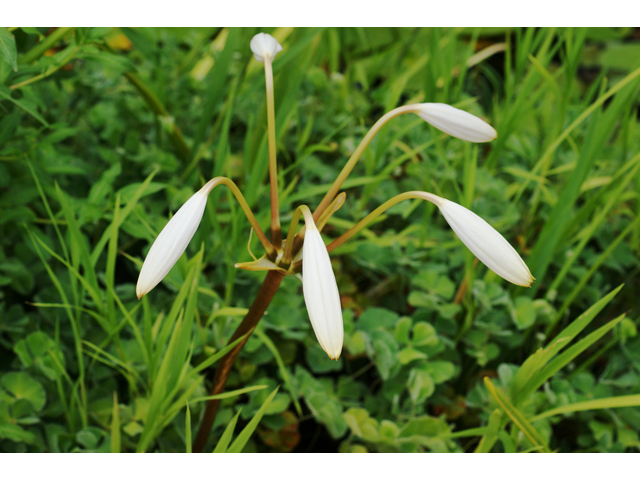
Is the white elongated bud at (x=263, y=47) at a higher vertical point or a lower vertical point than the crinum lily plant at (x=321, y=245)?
higher

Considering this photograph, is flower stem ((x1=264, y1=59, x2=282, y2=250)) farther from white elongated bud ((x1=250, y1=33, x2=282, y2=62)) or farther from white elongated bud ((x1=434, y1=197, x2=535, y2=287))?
white elongated bud ((x1=434, y1=197, x2=535, y2=287))

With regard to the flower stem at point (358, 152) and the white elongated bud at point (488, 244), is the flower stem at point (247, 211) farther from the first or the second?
the white elongated bud at point (488, 244)

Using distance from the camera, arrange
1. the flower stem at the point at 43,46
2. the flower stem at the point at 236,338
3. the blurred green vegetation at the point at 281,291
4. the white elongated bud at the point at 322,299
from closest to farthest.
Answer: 1. the white elongated bud at the point at 322,299
2. the flower stem at the point at 236,338
3. the blurred green vegetation at the point at 281,291
4. the flower stem at the point at 43,46

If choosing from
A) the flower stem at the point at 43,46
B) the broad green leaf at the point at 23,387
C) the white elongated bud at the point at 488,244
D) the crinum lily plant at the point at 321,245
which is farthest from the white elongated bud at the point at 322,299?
the flower stem at the point at 43,46

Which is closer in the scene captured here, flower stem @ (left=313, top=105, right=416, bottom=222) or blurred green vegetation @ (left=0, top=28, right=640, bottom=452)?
flower stem @ (left=313, top=105, right=416, bottom=222)

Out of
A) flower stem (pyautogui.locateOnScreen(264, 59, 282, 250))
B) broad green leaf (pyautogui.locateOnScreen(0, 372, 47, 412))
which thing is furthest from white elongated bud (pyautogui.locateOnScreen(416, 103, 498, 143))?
broad green leaf (pyautogui.locateOnScreen(0, 372, 47, 412))

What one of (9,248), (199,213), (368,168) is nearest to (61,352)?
(9,248)
